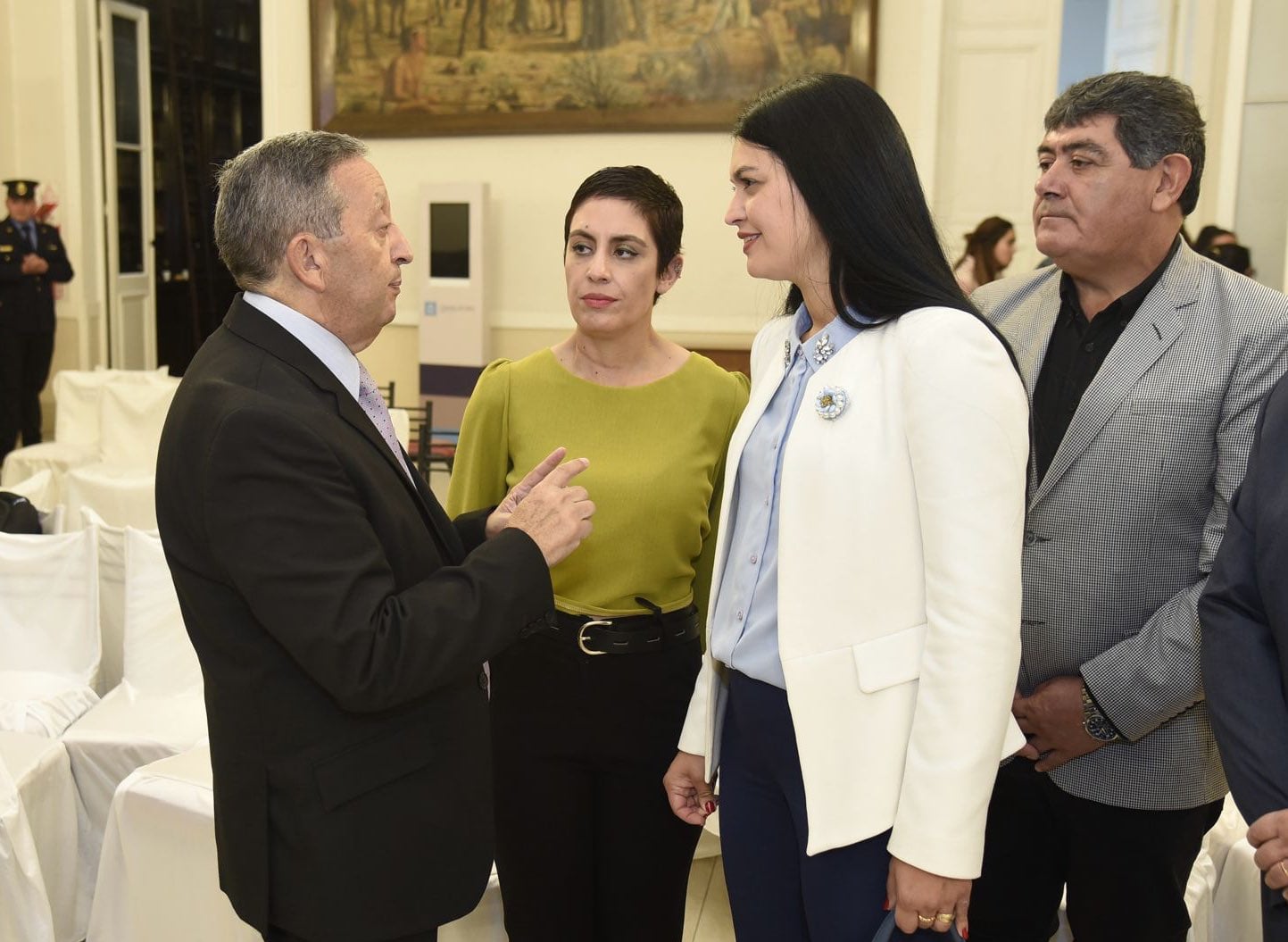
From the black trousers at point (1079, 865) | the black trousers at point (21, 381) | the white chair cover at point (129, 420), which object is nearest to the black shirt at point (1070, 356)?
the black trousers at point (1079, 865)

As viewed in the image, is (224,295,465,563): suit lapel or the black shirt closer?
(224,295,465,563): suit lapel

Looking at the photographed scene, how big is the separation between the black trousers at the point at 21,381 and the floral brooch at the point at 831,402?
29.6 ft

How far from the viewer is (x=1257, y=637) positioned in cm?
161

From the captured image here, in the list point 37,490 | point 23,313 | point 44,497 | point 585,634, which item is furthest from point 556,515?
point 23,313

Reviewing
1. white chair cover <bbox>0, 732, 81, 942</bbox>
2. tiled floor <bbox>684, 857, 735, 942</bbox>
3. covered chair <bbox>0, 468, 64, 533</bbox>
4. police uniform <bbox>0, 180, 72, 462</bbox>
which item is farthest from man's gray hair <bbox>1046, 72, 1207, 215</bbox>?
police uniform <bbox>0, 180, 72, 462</bbox>

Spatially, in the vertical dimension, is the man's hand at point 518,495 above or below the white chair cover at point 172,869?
above

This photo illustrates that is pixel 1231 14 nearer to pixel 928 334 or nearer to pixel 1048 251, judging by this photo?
pixel 1048 251

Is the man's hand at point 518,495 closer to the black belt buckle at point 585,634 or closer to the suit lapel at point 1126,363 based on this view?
the black belt buckle at point 585,634

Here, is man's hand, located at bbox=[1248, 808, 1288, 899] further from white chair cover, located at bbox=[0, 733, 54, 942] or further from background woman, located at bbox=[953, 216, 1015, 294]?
background woman, located at bbox=[953, 216, 1015, 294]

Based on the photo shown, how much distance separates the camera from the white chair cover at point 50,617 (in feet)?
11.4

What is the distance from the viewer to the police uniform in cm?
929

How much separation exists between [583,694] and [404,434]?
4404mm

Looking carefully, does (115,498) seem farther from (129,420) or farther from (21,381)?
(21,381)

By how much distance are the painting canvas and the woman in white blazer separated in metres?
7.23
